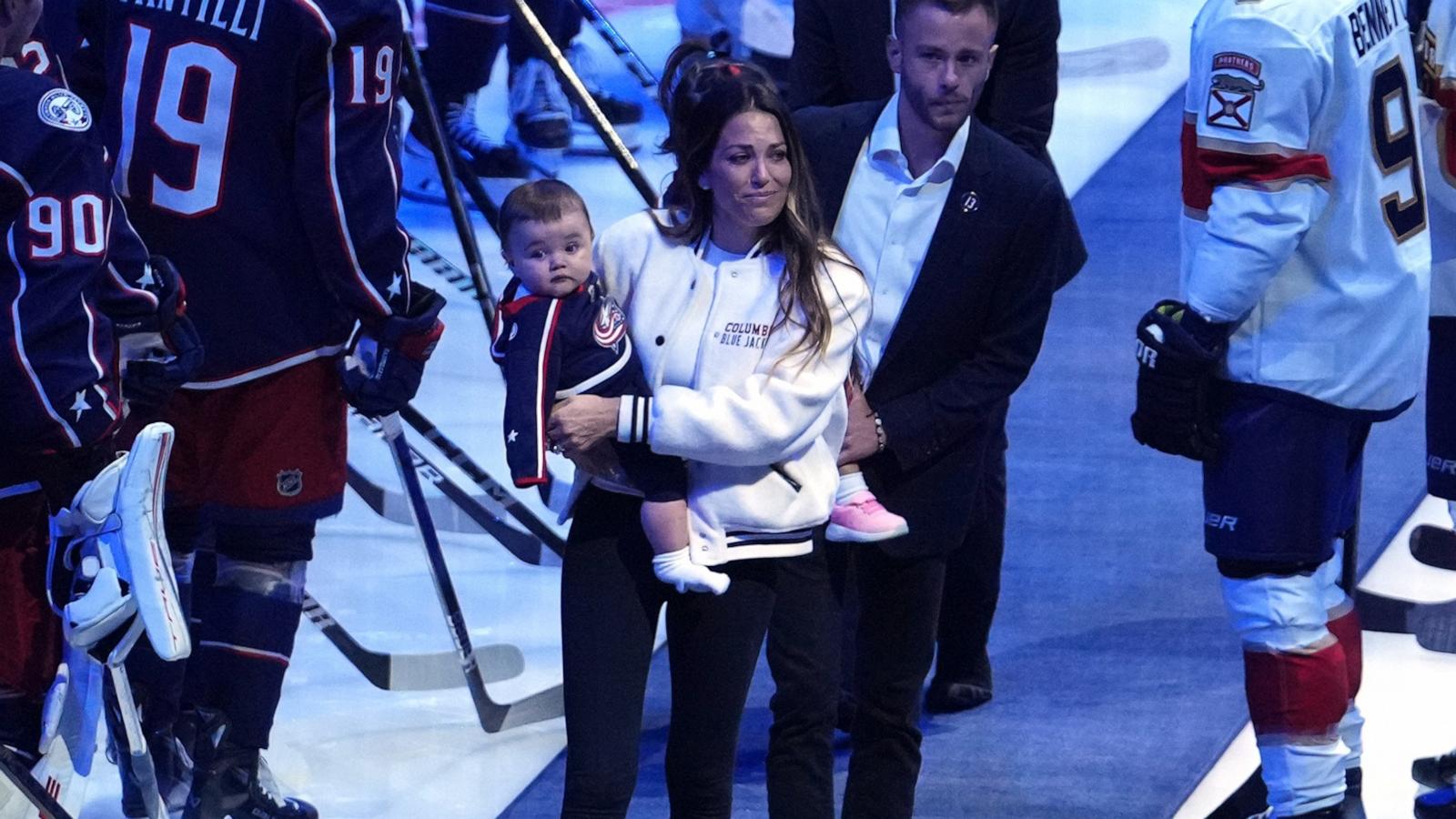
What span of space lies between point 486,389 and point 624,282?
8.79 feet

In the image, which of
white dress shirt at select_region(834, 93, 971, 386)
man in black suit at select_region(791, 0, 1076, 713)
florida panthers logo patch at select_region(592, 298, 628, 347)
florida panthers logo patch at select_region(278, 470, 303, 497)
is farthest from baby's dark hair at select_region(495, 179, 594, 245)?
man in black suit at select_region(791, 0, 1076, 713)

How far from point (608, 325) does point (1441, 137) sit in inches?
66.9

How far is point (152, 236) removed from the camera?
3.32 meters

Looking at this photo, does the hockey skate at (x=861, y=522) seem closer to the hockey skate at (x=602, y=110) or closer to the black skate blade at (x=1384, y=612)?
the black skate blade at (x=1384, y=612)

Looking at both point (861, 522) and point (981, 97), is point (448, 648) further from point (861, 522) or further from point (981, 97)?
point (861, 522)

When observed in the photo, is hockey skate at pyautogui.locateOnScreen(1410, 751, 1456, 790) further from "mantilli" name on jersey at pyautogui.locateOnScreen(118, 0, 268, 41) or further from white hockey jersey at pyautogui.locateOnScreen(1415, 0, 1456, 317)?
"mantilli" name on jersey at pyautogui.locateOnScreen(118, 0, 268, 41)

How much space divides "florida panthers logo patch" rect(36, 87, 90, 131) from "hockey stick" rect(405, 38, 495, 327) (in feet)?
4.43

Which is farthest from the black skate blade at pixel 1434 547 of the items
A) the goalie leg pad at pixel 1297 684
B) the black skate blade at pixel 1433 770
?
the goalie leg pad at pixel 1297 684

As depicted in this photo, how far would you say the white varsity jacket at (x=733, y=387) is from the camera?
2.69m

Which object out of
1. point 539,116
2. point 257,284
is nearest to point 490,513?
point 539,116

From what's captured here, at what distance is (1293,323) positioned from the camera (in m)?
3.23

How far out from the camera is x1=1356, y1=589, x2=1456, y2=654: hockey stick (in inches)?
179

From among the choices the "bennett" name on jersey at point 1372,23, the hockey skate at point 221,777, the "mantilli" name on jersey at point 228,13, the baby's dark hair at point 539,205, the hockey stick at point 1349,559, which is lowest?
the hockey skate at point 221,777

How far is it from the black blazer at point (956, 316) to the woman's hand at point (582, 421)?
1.63 feet
